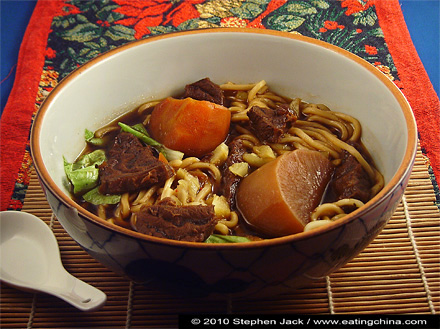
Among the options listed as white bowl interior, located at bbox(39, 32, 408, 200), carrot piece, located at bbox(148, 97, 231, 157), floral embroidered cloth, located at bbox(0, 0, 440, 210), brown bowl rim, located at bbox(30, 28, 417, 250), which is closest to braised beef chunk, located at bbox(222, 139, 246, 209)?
carrot piece, located at bbox(148, 97, 231, 157)

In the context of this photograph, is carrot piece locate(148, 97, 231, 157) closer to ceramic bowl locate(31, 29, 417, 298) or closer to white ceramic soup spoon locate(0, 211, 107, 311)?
ceramic bowl locate(31, 29, 417, 298)

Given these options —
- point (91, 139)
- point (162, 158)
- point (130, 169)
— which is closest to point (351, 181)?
point (162, 158)

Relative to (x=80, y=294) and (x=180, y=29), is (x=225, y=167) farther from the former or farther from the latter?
(x=180, y=29)

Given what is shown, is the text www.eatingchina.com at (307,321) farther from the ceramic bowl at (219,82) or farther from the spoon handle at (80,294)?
the spoon handle at (80,294)

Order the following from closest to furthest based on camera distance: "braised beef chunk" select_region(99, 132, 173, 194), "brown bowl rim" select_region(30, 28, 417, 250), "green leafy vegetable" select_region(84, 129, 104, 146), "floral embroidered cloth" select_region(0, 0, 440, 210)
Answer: "brown bowl rim" select_region(30, 28, 417, 250), "braised beef chunk" select_region(99, 132, 173, 194), "green leafy vegetable" select_region(84, 129, 104, 146), "floral embroidered cloth" select_region(0, 0, 440, 210)

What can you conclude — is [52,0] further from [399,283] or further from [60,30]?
[399,283]

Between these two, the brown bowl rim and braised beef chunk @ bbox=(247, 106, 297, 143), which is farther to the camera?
braised beef chunk @ bbox=(247, 106, 297, 143)
